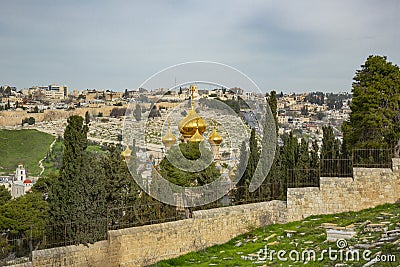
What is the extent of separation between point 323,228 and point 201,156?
7446mm

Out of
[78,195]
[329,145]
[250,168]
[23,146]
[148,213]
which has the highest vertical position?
[23,146]

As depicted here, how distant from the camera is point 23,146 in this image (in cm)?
6119

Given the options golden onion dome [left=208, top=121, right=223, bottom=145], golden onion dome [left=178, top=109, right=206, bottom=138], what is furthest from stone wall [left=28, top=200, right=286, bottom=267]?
golden onion dome [left=208, top=121, right=223, bottom=145]

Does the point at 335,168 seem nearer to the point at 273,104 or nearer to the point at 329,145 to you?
the point at 273,104

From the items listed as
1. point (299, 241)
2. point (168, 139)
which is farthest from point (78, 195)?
point (168, 139)

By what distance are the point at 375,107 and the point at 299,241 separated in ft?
25.6

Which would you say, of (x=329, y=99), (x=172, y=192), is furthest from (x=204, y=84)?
(x=329, y=99)

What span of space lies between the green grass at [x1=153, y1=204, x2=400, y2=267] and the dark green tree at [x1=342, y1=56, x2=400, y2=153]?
12.2ft

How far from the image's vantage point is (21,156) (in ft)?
194

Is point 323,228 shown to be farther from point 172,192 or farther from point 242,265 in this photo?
point 172,192

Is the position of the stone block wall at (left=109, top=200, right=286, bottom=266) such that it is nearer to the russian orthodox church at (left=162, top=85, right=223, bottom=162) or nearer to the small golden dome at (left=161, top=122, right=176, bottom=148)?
the russian orthodox church at (left=162, top=85, right=223, bottom=162)

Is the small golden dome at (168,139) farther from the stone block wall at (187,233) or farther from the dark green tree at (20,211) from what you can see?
the stone block wall at (187,233)

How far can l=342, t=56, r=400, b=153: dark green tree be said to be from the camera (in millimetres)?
17156

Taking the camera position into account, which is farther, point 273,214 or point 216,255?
point 273,214
